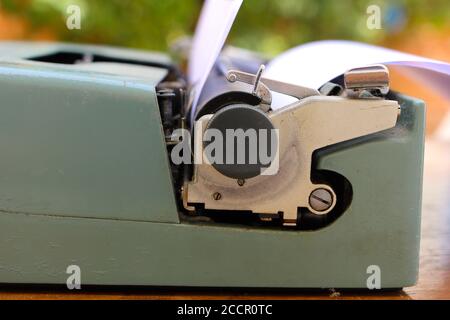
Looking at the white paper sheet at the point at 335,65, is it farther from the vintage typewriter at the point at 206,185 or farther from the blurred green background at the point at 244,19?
the blurred green background at the point at 244,19

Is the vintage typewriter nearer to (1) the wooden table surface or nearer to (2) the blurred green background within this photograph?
(1) the wooden table surface

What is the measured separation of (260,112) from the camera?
0.57 m

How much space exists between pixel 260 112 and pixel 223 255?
138mm

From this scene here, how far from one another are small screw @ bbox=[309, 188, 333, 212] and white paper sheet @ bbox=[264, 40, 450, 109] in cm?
9

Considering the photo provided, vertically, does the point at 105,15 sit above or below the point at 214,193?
above

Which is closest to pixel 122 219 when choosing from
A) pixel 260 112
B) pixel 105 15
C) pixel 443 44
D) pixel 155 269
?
pixel 155 269

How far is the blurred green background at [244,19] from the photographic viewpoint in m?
2.24

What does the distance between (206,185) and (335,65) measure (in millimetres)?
193

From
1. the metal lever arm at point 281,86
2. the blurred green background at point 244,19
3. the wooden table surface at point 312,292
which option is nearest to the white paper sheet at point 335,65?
the metal lever arm at point 281,86

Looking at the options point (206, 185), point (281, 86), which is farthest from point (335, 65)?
point (206, 185)

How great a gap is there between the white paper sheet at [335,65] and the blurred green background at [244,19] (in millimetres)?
1294

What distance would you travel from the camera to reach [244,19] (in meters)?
2.52

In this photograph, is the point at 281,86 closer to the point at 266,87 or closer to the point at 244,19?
the point at 266,87
